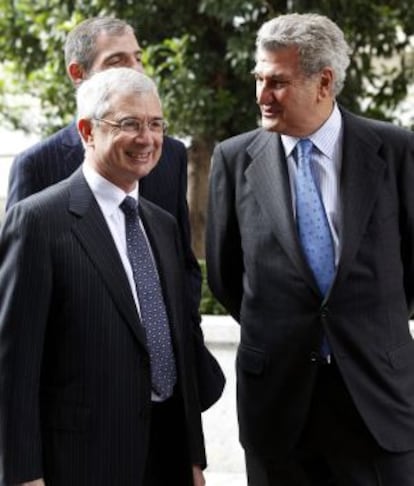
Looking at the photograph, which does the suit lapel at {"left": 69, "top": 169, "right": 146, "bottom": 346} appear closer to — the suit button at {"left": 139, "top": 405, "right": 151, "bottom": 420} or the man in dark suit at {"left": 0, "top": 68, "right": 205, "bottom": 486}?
the man in dark suit at {"left": 0, "top": 68, "right": 205, "bottom": 486}

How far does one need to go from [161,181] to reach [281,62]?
2.32 feet

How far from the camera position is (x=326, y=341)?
12.6ft

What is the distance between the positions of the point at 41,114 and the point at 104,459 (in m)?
6.15

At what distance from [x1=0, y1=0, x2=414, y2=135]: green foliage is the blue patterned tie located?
4.17 meters

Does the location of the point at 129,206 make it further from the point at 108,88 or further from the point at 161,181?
the point at 161,181

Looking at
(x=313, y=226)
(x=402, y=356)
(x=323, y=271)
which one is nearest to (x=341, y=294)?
(x=323, y=271)

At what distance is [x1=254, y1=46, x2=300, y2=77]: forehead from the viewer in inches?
150

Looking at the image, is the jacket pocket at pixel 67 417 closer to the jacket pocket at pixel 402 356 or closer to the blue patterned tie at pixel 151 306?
the blue patterned tie at pixel 151 306

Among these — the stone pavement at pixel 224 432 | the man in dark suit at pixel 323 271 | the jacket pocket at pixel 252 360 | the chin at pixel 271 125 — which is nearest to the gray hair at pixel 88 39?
the man in dark suit at pixel 323 271

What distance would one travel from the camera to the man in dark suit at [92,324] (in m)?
3.21

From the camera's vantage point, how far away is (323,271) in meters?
3.80

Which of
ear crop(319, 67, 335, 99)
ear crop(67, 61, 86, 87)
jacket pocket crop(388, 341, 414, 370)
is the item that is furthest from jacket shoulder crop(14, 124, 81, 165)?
jacket pocket crop(388, 341, 414, 370)

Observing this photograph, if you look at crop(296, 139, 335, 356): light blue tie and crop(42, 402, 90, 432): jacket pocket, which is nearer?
crop(42, 402, 90, 432): jacket pocket

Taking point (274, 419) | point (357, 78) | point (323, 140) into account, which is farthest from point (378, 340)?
point (357, 78)
